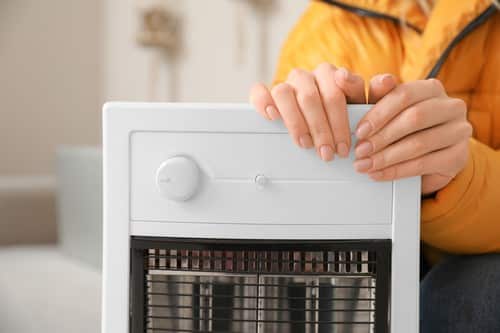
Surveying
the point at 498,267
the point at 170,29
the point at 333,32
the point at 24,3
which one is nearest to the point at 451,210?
the point at 498,267

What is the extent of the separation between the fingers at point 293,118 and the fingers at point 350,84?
0.05 m

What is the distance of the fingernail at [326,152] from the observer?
2.29ft

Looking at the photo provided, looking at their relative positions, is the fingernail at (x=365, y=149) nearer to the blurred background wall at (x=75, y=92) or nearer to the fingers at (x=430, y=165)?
the fingers at (x=430, y=165)

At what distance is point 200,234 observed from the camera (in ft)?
2.39

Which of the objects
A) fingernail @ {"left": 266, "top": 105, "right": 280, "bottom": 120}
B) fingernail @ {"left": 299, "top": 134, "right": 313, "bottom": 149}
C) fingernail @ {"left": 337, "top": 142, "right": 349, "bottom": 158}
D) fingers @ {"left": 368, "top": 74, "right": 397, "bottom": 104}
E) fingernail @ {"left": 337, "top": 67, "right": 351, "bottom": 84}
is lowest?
fingernail @ {"left": 337, "top": 142, "right": 349, "bottom": 158}

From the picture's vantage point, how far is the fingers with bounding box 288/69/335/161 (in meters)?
0.69

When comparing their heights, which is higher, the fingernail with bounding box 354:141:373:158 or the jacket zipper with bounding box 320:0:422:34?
the jacket zipper with bounding box 320:0:422:34

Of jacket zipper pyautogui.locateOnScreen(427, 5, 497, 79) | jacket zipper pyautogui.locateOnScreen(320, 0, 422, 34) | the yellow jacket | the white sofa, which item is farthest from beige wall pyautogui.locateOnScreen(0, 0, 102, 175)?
jacket zipper pyautogui.locateOnScreen(427, 5, 497, 79)

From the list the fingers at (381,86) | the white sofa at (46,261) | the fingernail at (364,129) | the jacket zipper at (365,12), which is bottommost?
the white sofa at (46,261)

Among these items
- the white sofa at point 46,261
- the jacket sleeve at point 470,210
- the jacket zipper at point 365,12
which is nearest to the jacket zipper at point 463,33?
the jacket zipper at point 365,12

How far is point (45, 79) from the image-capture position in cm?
294

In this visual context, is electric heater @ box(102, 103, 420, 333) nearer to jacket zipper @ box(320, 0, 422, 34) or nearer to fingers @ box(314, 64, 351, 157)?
fingers @ box(314, 64, 351, 157)

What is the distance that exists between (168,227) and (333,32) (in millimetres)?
583

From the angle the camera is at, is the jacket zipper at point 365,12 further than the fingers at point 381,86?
Yes
